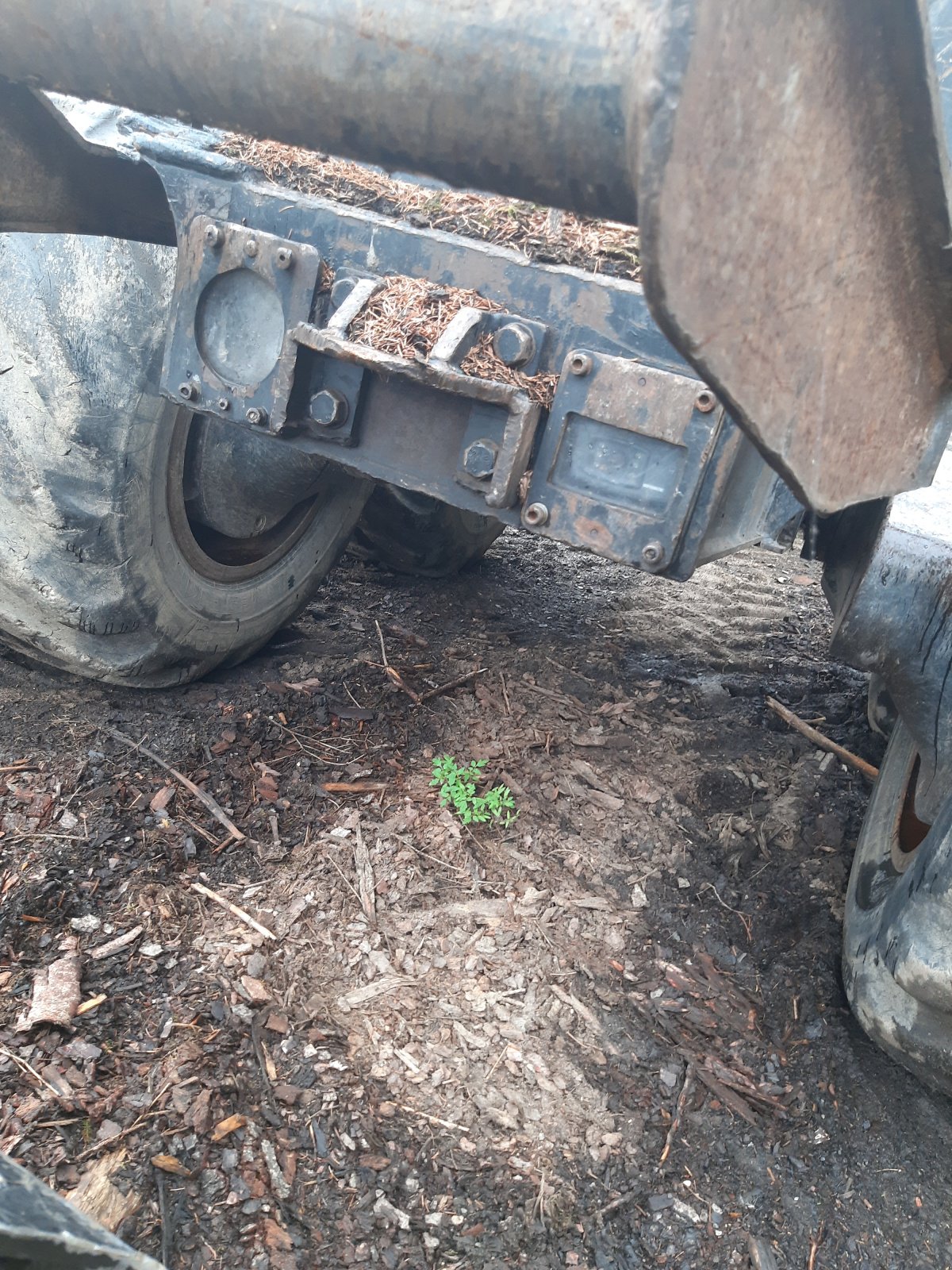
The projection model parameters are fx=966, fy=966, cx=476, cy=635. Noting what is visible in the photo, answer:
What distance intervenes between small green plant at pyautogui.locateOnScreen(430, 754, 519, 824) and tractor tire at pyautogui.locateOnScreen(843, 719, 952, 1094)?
0.89 metres

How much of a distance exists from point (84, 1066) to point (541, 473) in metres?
1.36

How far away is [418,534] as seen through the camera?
381cm

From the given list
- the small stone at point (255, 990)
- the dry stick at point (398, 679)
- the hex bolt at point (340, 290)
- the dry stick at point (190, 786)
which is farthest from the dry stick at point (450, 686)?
the hex bolt at point (340, 290)

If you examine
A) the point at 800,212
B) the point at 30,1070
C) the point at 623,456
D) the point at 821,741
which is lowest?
the point at 30,1070

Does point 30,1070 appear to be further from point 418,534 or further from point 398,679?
point 418,534

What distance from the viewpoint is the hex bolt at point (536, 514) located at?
1837 millimetres

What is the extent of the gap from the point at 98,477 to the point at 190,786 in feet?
2.61

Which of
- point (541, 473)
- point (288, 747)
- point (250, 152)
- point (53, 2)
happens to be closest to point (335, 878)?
point (288, 747)

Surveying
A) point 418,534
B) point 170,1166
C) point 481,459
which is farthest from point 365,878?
point 418,534

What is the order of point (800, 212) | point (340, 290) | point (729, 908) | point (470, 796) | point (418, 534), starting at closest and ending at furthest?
point (800, 212) → point (340, 290) → point (729, 908) → point (470, 796) → point (418, 534)

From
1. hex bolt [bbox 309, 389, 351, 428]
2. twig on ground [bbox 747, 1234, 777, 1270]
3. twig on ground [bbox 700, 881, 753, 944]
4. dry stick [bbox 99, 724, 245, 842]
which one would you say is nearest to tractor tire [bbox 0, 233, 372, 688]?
dry stick [bbox 99, 724, 245, 842]

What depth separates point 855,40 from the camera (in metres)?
0.79

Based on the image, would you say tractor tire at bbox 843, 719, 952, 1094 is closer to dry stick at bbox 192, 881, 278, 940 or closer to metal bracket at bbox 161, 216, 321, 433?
dry stick at bbox 192, 881, 278, 940

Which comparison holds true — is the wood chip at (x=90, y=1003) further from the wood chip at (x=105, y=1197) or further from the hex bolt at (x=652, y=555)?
the hex bolt at (x=652, y=555)
